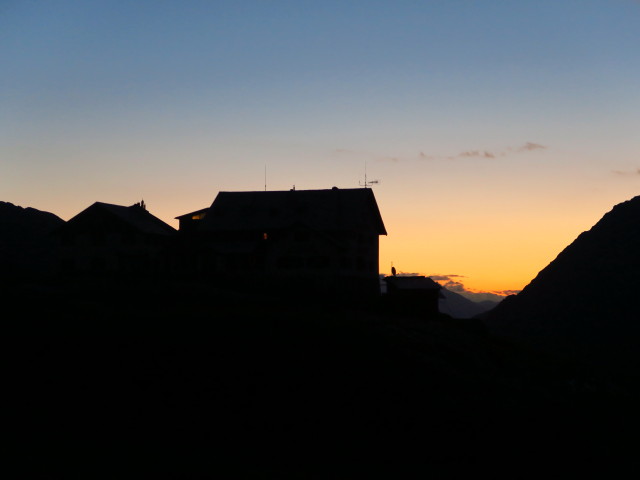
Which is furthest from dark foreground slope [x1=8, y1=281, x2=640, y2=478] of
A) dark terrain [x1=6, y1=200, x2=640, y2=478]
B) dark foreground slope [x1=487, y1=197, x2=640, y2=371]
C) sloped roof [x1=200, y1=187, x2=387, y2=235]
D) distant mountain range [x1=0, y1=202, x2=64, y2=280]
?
dark foreground slope [x1=487, y1=197, x2=640, y2=371]

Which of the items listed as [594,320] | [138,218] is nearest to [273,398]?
[138,218]

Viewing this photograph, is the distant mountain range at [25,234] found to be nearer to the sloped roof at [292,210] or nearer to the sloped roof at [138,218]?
the sloped roof at [138,218]

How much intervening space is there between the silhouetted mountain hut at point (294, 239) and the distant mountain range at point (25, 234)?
72.0 meters

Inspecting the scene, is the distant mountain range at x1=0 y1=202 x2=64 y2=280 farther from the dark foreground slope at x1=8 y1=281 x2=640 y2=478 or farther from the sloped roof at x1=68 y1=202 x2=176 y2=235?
the dark foreground slope at x1=8 y1=281 x2=640 y2=478

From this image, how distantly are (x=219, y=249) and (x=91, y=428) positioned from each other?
3672cm

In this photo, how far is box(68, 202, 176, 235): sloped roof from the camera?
235 ft

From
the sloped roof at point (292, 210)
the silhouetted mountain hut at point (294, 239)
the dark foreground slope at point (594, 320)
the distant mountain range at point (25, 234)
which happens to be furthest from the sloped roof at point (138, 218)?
the dark foreground slope at point (594, 320)

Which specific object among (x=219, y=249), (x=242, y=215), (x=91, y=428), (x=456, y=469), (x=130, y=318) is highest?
(x=242, y=215)

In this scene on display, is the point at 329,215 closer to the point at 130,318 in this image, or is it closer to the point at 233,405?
the point at 130,318

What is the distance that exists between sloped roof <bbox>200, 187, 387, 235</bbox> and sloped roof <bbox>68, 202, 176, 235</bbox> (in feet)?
24.8

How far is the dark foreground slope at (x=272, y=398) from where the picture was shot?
31.1 meters

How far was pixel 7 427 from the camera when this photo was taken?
3105cm

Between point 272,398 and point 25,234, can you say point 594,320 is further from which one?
point 272,398

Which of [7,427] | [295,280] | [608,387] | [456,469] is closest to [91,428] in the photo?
[7,427]
